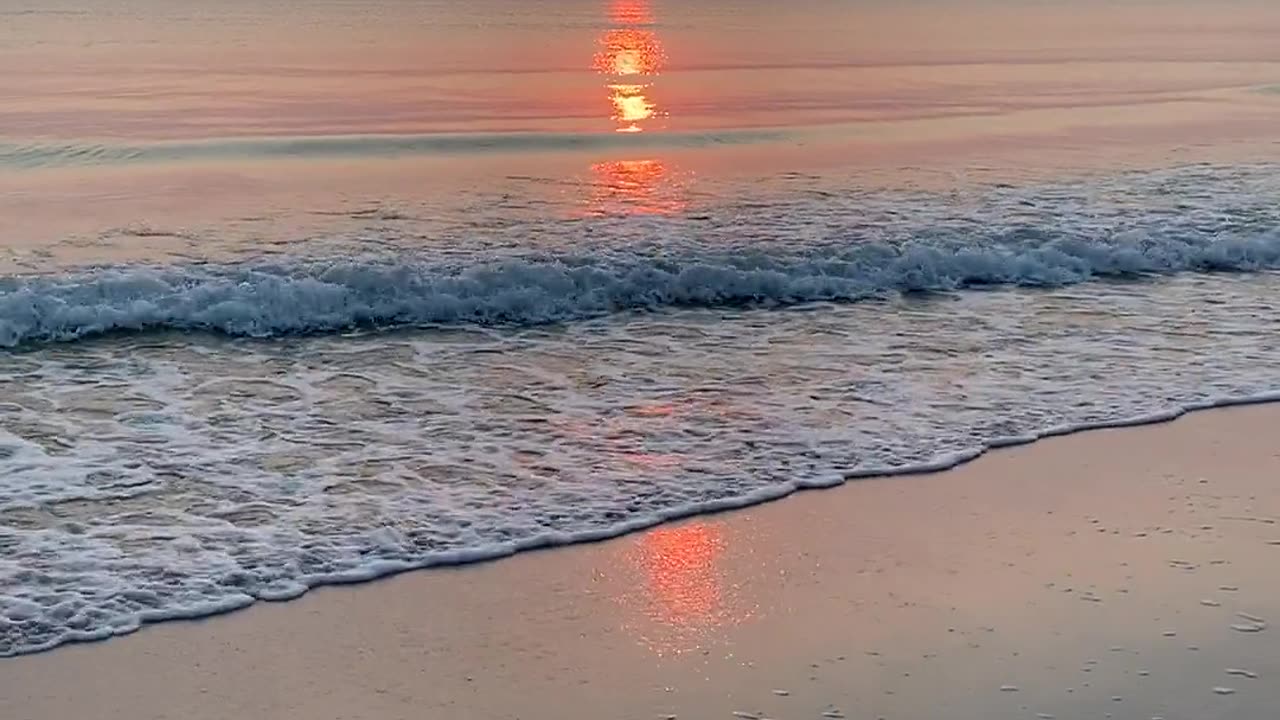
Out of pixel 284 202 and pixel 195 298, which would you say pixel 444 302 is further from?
pixel 284 202

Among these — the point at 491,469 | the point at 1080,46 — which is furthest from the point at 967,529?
the point at 1080,46

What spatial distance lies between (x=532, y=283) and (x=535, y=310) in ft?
1.44

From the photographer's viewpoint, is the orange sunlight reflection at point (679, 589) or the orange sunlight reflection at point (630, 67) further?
the orange sunlight reflection at point (630, 67)

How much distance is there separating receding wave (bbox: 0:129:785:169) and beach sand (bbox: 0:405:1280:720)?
14355 mm

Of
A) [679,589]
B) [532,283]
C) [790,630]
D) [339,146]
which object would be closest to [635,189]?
[532,283]

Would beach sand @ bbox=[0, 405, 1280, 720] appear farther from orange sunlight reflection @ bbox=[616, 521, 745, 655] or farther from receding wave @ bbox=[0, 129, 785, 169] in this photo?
receding wave @ bbox=[0, 129, 785, 169]

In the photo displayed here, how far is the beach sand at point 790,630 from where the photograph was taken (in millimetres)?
4988

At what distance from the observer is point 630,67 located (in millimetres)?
36500

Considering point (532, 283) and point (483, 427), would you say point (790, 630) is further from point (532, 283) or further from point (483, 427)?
point (532, 283)

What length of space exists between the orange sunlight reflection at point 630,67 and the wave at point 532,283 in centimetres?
1073

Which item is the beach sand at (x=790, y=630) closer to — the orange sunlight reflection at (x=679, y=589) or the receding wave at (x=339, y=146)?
the orange sunlight reflection at (x=679, y=589)

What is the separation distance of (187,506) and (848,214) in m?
9.52

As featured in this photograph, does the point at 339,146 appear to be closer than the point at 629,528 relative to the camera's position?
No

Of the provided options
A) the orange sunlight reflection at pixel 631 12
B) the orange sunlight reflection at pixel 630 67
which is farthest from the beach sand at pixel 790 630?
the orange sunlight reflection at pixel 631 12
